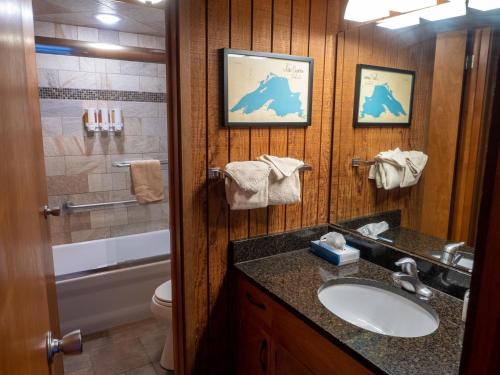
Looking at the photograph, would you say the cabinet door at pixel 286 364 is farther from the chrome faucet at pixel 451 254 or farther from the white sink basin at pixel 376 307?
the chrome faucet at pixel 451 254

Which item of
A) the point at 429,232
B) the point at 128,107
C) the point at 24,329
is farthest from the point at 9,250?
the point at 128,107

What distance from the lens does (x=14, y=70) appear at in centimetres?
75

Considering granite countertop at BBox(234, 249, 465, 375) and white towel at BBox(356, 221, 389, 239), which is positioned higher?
white towel at BBox(356, 221, 389, 239)

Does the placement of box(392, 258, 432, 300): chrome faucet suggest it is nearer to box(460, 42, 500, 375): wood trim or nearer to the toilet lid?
box(460, 42, 500, 375): wood trim

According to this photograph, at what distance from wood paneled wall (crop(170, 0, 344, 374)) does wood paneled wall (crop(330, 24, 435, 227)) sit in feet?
0.20

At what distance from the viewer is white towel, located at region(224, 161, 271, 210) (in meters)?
1.59

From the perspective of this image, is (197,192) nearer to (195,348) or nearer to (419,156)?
(195,348)

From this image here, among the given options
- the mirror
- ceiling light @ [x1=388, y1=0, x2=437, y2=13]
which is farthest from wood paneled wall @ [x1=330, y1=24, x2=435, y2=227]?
ceiling light @ [x1=388, y1=0, x2=437, y2=13]

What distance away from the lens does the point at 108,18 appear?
2869 millimetres

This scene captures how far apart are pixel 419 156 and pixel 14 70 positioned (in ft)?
5.10

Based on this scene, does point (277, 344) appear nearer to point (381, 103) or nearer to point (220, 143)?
Answer: point (220, 143)

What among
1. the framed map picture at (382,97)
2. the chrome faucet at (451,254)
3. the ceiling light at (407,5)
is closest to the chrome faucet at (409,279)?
the chrome faucet at (451,254)

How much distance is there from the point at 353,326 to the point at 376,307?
36 cm

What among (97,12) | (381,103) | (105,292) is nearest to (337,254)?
(381,103)
